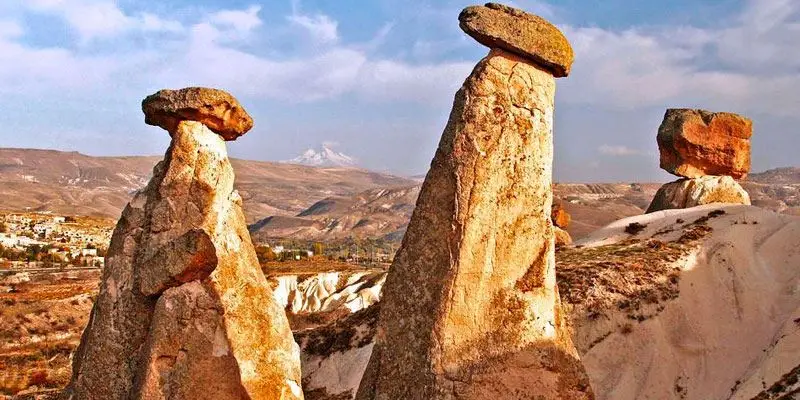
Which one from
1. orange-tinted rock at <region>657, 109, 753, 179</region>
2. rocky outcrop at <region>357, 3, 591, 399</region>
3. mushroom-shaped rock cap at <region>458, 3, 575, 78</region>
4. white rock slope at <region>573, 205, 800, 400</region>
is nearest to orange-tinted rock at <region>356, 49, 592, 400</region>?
rocky outcrop at <region>357, 3, 591, 399</region>

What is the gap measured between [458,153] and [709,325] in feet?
38.2

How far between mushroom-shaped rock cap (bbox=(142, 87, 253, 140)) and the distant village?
7036cm

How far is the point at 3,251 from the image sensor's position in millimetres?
80250

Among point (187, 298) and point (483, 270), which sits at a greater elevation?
point (483, 270)

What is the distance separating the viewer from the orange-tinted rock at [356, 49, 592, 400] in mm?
7539

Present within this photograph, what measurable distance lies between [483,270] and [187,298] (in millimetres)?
3774

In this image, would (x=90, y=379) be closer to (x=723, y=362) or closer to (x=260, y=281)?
(x=260, y=281)

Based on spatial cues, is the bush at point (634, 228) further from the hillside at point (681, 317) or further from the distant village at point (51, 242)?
the distant village at point (51, 242)

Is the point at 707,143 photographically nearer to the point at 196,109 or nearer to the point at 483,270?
the point at 483,270

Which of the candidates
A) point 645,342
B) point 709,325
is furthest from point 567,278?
point 709,325

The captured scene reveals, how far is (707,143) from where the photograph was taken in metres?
24.4

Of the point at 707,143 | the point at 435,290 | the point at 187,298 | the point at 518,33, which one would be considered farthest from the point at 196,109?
the point at 707,143

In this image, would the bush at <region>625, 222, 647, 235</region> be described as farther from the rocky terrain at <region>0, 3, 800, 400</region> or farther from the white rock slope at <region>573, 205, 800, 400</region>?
the rocky terrain at <region>0, 3, 800, 400</region>

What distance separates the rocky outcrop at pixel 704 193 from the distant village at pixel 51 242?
64.1m
